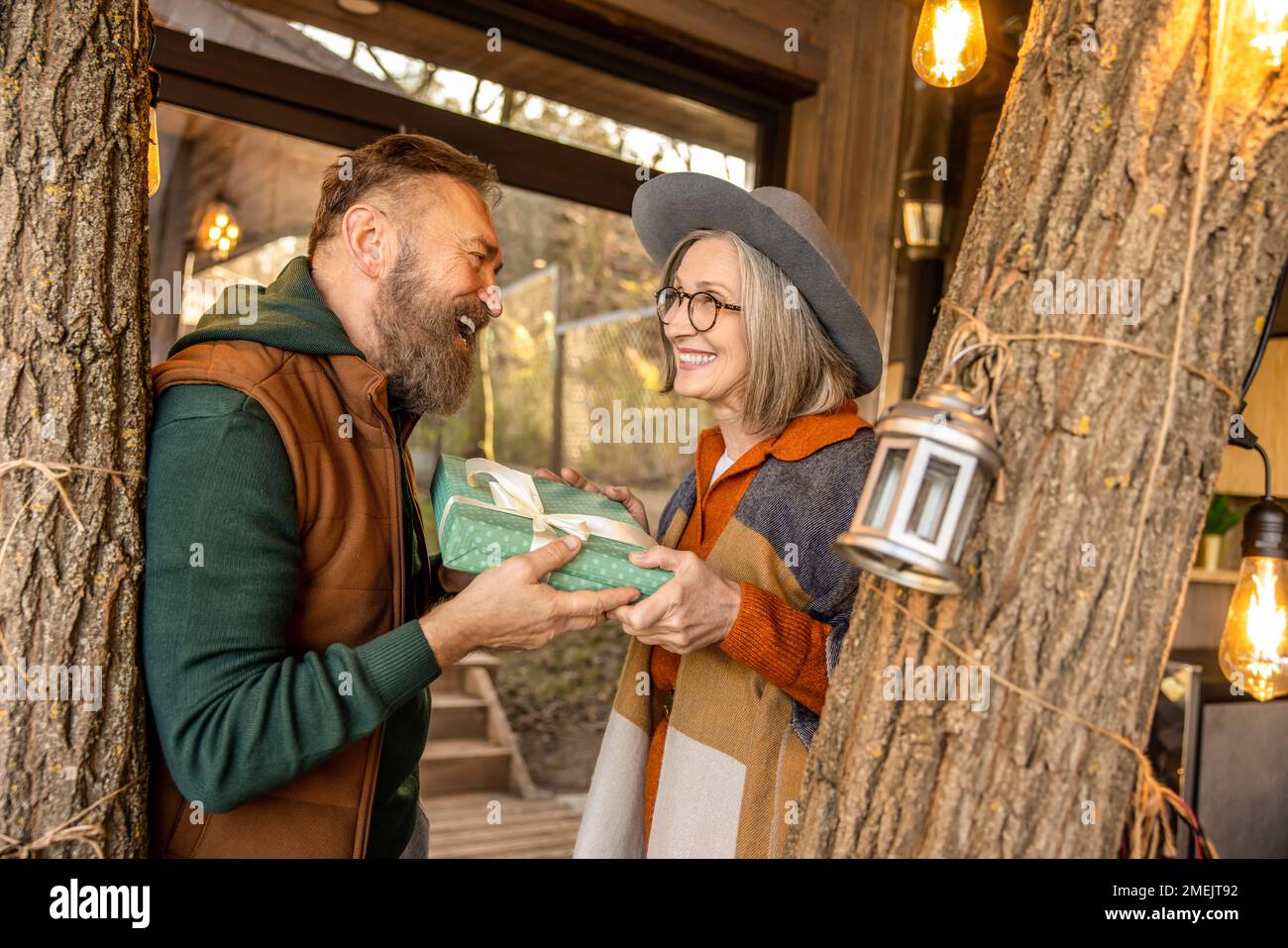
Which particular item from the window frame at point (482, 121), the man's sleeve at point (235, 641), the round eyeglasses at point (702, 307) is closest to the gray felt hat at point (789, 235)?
the round eyeglasses at point (702, 307)

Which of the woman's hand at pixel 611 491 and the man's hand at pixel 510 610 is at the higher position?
the woman's hand at pixel 611 491

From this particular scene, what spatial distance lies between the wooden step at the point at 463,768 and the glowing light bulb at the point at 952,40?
11.7ft

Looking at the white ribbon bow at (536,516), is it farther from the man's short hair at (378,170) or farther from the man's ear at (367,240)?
the man's short hair at (378,170)

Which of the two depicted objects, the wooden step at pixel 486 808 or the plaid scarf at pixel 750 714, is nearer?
the plaid scarf at pixel 750 714

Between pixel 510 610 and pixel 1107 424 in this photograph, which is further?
pixel 510 610

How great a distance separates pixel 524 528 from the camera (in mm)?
1438

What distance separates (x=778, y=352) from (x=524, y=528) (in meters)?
0.54

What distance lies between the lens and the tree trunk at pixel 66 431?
1.14m

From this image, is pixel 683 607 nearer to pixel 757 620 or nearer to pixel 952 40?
pixel 757 620

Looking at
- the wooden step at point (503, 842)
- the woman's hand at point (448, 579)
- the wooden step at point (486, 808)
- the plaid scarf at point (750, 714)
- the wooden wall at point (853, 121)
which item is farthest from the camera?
the wooden step at point (486, 808)

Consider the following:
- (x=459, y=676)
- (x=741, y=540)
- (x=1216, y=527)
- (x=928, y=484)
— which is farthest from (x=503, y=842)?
(x=928, y=484)

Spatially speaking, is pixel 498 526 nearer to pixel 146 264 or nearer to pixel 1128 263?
pixel 146 264

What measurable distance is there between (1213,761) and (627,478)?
413 centimetres
